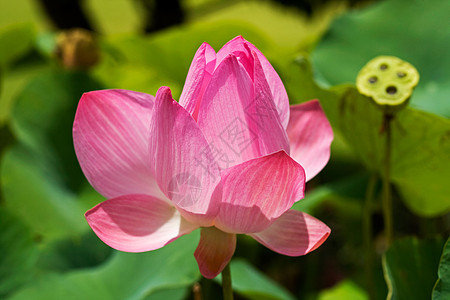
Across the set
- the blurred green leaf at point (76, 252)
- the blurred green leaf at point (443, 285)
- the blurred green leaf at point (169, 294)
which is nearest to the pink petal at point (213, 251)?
the blurred green leaf at point (443, 285)

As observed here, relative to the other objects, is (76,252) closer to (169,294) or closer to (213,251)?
(169,294)

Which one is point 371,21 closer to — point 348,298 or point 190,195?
point 348,298

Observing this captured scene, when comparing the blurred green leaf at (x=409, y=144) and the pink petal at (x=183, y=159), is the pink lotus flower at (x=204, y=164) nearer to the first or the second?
the pink petal at (x=183, y=159)

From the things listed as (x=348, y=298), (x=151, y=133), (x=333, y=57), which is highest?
(x=151, y=133)

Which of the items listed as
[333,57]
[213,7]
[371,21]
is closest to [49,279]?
[333,57]

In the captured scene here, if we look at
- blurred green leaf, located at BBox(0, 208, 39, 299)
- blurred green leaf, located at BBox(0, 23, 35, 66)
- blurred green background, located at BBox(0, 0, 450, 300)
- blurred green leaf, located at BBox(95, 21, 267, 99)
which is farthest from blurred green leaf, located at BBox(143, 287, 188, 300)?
blurred green leaf, located at BBox(0, 23, 35, 66)

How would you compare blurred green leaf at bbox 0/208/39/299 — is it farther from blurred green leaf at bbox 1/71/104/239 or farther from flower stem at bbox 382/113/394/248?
flower stem at bbox 382/113/394/248
